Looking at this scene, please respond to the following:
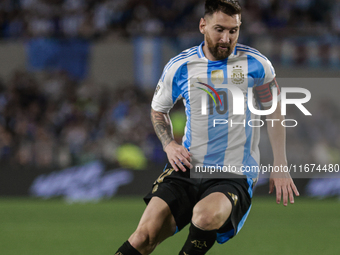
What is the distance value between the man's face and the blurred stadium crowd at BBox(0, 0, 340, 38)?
9.36 meters

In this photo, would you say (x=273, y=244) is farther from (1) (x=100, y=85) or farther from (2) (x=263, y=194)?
(1) (x=100, y=85)

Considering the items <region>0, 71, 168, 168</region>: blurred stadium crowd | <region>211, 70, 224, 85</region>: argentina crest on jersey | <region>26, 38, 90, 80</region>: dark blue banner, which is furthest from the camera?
<region>26, 38, 90, 80</region>: dark blue banner

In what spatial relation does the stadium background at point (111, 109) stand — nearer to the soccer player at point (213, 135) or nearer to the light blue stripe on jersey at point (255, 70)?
the soccer player at point (213, 135)

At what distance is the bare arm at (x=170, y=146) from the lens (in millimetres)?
3586

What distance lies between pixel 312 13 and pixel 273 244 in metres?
8.88

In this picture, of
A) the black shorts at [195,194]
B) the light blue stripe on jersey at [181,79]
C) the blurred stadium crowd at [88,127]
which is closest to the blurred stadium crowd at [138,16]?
the blurred stadium crowd at [88,127]

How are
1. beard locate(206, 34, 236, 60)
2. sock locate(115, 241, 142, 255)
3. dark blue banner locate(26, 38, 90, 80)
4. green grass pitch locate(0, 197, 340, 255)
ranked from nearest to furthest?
sock locate(115, 241, 142, 255), beard locate(206, 34, 236, 60), green grass pitch locate(0, 197, 340, 255), dark blue banner locate(26, 38, 90, 80)

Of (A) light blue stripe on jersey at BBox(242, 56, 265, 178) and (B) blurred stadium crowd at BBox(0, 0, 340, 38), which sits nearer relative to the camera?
(A) light blue stripe on jersey at BBox(242, 56, 265, 178)

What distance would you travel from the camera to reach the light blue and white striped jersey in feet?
12.1

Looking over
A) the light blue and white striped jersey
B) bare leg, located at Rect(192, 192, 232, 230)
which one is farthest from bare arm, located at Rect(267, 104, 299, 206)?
bare leg, located at Rect(192, 192, 232, 230)

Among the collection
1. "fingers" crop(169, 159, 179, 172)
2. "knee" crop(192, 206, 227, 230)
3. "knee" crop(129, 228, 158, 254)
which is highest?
"fingers" crop(169, 159, 179, 172)

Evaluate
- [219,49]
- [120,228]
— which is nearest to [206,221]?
[219,49]

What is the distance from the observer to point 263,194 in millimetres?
10164

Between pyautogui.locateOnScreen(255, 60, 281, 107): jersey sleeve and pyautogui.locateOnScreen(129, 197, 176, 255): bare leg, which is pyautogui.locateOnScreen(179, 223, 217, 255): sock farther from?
pyautogui.locateOnScreen(255, 60, 281, 107): jersey sleeve
